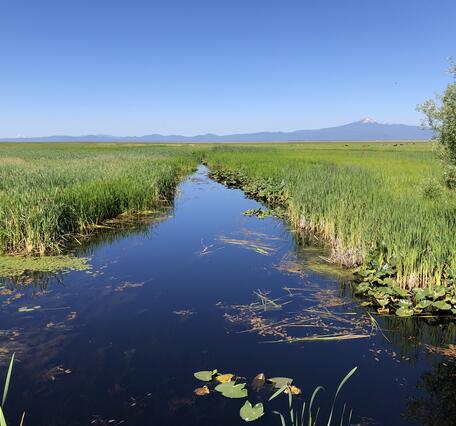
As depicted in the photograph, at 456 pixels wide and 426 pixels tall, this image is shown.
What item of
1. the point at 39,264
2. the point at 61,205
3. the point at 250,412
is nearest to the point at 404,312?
the point at 250,412

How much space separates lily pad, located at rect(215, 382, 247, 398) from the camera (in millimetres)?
5062

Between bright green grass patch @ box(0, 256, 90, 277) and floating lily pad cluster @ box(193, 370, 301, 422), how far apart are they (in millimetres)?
6061

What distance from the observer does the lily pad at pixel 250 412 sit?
4.66 meters

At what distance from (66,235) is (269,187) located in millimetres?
12330

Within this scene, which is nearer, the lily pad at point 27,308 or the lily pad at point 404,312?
the lily pad at point 404,312

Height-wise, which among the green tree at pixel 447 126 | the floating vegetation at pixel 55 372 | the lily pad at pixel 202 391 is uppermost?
the green tree at pixel 447 126

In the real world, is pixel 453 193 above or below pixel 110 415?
above

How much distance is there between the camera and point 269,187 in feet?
73.1

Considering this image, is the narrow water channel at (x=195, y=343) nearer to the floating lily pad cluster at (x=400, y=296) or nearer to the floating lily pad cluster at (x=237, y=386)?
the floating lily pad cluster at (x=237, y=386)

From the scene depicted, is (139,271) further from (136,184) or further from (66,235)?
(136,184)

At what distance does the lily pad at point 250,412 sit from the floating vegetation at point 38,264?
6875 mm

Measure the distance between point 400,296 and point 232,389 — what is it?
4.46 metres

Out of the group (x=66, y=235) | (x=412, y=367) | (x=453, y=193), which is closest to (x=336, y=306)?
(x=412, y=367)

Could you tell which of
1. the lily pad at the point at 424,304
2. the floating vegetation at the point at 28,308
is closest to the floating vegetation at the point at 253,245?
the lily pad at the point at 424,304
